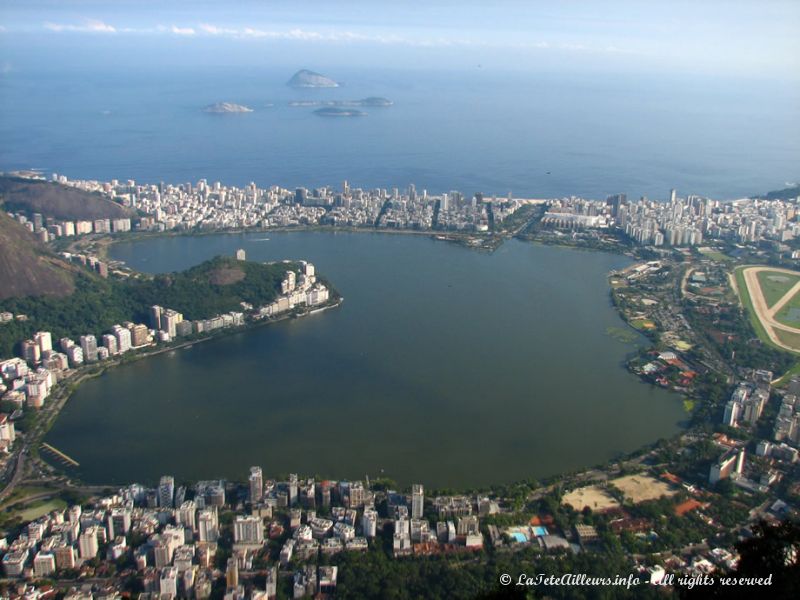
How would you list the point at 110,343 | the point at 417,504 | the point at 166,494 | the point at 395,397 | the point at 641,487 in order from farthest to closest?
1. the point at 110,343
2. the point at 395,397
3. the point at 641,487
4. the point at 166,494
5. the point at 417,504

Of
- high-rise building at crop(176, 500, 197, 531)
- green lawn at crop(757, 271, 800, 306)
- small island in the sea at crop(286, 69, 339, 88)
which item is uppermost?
small island in the sea at crop(286, 69, 339, 88)

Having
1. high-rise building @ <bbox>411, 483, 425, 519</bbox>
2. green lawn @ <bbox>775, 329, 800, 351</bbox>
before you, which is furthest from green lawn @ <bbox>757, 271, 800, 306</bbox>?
high-rise building @ <bbox>411, 483, 425, 519</bbox>

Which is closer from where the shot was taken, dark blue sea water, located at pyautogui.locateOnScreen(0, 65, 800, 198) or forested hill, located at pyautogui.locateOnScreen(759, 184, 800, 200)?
forested hill, located at pyautogui.locateOnScreen(759, 184, 800, 200)

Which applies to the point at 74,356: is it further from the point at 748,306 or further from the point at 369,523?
the point at 748,306

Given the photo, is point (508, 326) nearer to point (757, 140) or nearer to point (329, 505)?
point (329, 505)

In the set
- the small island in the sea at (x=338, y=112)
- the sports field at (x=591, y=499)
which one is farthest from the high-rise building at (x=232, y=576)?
the small island in the sea at (x=338, y=112)

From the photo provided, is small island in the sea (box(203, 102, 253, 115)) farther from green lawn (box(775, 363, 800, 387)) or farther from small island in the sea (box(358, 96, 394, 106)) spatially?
green lawn (box(775, 363, 800, 387))

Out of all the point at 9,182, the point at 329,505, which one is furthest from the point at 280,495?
the point at 9,182

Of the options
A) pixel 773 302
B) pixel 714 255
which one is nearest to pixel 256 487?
pixel 773 302
